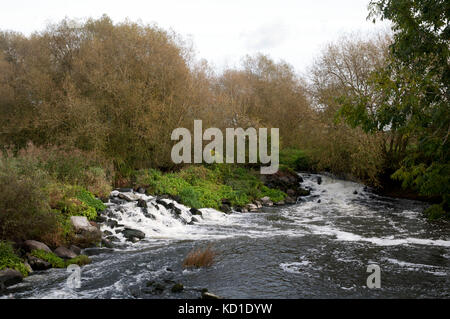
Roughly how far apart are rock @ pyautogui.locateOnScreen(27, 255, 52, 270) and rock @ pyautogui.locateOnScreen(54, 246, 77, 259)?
1.78ft

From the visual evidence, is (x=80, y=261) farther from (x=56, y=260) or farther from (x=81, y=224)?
(x=81, y=224)

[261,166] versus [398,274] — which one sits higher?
[261,166]

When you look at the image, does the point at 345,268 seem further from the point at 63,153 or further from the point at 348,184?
the point at 348,184

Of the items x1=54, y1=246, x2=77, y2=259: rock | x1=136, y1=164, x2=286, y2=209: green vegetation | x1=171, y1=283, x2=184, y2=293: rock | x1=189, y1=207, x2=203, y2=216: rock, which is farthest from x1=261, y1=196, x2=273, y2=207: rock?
x1=171, y1=283, x2=184, y2=293: rock

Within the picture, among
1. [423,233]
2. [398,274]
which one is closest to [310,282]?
[398,274]

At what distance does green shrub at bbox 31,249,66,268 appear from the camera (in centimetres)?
815

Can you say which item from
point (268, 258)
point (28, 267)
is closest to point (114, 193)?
point (28, 267)

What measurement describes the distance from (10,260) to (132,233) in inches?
148

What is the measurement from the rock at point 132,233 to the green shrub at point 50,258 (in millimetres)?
2620

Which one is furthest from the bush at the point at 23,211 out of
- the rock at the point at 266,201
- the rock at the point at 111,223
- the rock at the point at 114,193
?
the rock at the point at 266,201

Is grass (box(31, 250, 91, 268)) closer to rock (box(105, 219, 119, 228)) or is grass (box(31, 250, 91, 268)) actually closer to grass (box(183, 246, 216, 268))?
grass (box(183, 246, 216, 268))

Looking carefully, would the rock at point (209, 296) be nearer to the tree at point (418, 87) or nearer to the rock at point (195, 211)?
the tree at point (418, 87)

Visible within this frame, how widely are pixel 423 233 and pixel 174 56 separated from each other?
1365 centimetres

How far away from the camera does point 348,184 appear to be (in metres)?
22.6
